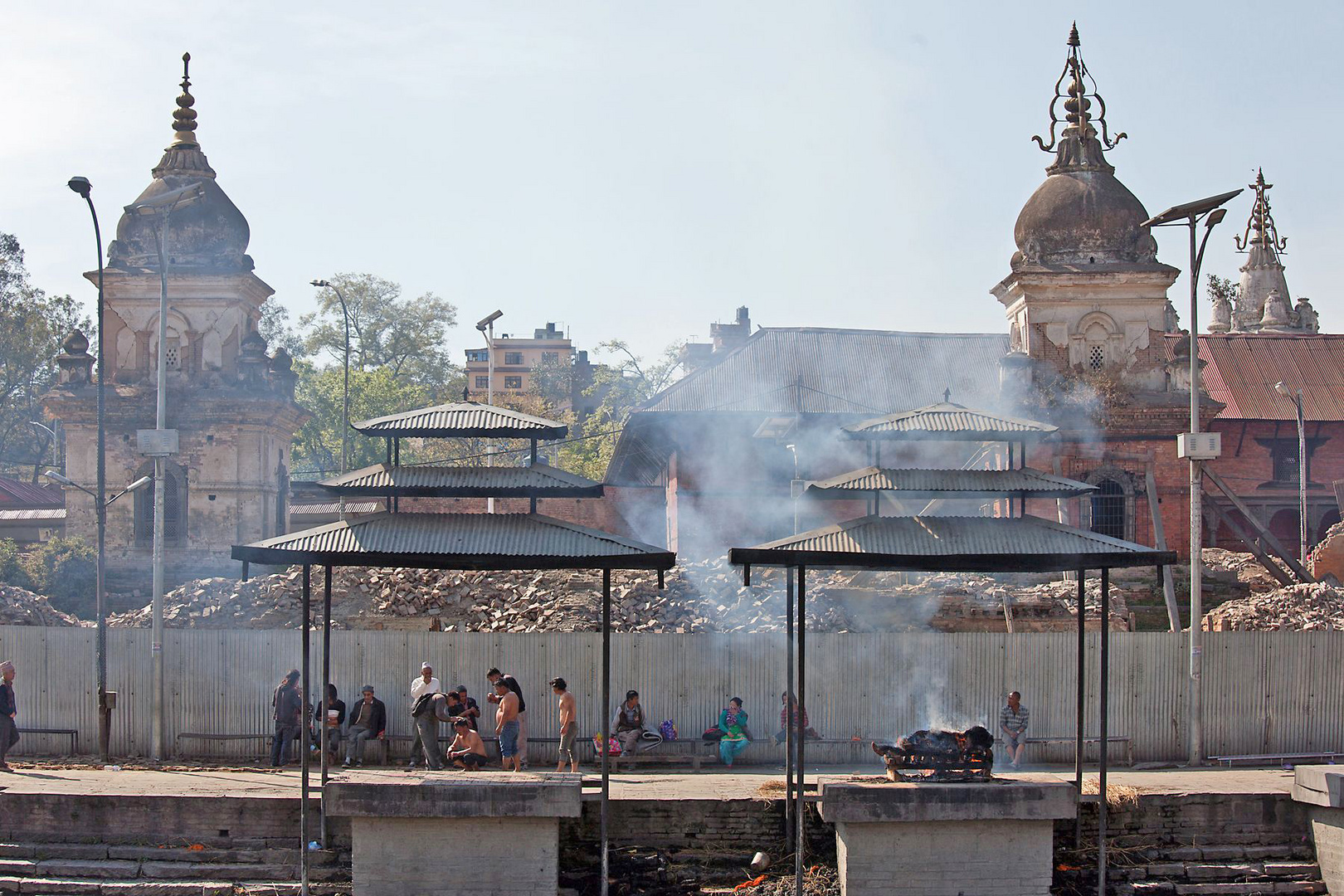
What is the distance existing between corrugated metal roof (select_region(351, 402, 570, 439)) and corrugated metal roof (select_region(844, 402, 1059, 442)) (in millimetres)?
3434

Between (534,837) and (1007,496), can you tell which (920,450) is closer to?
(1007,496)

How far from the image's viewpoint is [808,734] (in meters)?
17.6

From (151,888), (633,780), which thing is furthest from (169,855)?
(633,780)

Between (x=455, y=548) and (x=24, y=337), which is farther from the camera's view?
(x=24, y=337)

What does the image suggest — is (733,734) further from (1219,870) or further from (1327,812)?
(1327,812)

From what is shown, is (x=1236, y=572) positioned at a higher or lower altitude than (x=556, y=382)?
lower

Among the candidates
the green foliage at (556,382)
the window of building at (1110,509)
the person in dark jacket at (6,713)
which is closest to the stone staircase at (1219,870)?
the person in dark jacket at (6,713)

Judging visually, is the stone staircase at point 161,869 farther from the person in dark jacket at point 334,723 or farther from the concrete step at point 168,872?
Answer: the person in dark jacket at point 334,723

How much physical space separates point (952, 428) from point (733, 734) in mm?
4885

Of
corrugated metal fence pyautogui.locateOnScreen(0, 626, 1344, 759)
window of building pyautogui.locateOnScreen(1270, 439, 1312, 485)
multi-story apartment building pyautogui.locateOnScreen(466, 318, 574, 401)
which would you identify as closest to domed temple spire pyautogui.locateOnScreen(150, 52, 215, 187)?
corrugated metal fence pyautogui.locateOnScreen(0, 626, 1344, 759)

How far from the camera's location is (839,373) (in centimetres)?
3738

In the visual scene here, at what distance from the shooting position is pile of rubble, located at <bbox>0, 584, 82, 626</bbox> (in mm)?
23859

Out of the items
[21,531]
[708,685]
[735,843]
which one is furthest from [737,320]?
[735,843]

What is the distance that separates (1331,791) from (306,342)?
5574 cm
